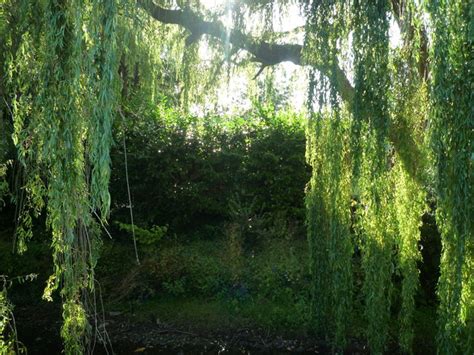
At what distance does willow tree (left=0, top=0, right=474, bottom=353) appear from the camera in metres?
2.25

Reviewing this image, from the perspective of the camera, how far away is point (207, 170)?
25.1 ft

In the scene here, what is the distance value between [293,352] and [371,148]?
270 centimetres

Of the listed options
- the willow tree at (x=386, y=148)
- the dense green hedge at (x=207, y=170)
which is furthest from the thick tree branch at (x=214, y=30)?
the dense green hedge at (x=207, y=170)

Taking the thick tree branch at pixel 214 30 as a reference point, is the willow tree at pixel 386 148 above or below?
below

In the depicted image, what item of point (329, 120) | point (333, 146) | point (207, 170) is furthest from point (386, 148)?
point (207, 170)

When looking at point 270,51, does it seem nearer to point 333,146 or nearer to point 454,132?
point 333,146

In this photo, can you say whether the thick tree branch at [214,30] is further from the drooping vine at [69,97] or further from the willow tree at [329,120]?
the drooping vine at [69,97]

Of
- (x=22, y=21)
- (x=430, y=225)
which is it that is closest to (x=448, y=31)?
(x=22, y=21)

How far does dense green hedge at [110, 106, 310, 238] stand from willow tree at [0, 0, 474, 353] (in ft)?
7.24

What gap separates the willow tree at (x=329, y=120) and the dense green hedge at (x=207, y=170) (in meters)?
2.21

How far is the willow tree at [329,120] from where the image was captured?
7.37 ft

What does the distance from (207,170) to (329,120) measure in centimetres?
371

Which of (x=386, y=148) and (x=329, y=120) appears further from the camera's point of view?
(x=329, y=120)

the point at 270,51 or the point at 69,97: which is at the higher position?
the point at 270,51
